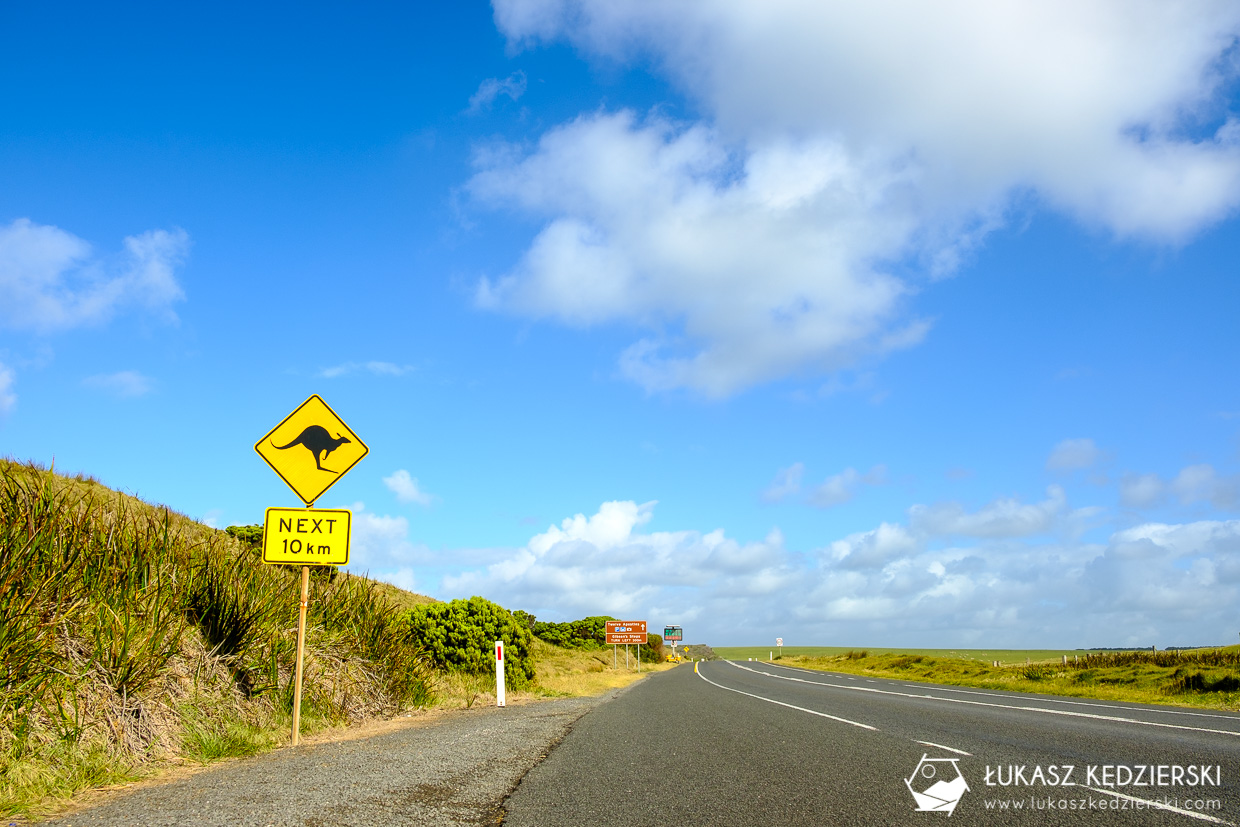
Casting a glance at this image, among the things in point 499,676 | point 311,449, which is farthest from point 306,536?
point 499,676

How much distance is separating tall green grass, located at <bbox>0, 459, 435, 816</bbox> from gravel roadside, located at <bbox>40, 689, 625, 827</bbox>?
0.77 metres

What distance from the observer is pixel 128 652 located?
26.1 ft

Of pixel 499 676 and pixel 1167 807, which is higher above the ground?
pixel 1167 807

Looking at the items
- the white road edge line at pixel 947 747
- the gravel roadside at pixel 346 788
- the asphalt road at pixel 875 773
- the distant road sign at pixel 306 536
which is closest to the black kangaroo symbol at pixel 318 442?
the distant road sign at pixel 306 536

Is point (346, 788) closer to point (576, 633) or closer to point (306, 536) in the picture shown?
point (306, 536)

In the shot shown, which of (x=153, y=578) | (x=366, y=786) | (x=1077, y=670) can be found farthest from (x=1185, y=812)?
(x=1077, y=670)

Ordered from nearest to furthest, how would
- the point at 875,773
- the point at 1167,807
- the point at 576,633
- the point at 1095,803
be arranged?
the point at 1167,807, the point at 1095,803, the point at 875,773, the point at 576,633

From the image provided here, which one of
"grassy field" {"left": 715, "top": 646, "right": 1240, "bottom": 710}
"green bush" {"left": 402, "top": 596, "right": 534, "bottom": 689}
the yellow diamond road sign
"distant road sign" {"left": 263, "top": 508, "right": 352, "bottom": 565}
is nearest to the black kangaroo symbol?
the yellow diamond road sign

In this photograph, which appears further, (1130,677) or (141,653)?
(1130,677)

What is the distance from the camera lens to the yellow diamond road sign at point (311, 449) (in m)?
10.2

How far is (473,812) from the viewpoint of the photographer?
206 inches

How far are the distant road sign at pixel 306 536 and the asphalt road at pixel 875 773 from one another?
410 centimetres

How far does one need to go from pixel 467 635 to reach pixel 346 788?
54.0 ft


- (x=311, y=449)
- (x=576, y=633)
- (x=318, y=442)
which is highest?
(x=318, y=442)
